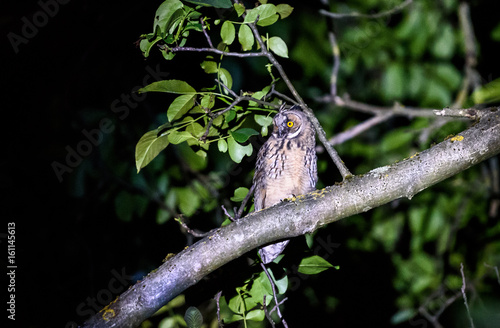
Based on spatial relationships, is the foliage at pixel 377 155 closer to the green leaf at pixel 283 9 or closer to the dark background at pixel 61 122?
the dark background at pixel 61 122

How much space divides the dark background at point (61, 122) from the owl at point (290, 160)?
0.70 meters

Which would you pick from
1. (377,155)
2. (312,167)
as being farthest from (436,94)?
(312,167)

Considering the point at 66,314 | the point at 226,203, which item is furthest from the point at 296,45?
the point at 66,314

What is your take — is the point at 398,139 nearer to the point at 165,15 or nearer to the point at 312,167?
the point at 312,167

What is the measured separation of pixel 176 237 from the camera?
9.53 ft

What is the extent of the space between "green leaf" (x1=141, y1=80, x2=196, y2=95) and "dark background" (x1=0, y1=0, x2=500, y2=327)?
3.36 feet

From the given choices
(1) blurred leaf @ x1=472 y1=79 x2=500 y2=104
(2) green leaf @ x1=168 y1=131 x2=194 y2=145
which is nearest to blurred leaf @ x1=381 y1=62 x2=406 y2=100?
(1) blurred leaf @ x1=472 y1=79 x2=500 y2=104

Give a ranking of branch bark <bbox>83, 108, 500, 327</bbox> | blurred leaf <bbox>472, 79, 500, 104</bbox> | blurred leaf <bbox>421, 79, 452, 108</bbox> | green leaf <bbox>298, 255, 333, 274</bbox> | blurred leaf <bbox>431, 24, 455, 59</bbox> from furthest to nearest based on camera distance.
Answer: blurred leaf <bbox>421, 79, 452, 108</bbox> → blurred leaf <bbox>431, 24, 455, 59</bbox> → blurred leaf <bbox>472, 79, 500, 104</bbox> → green leaf <bbox>298, 255, 333, 274</bbox> → branch bark <bbox>83, 108, 500, 327</bbox>

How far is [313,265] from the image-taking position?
61.1 inches

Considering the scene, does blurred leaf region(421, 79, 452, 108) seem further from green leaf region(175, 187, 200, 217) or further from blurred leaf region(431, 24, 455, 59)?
green leaf region(175, 187, 200, 217)

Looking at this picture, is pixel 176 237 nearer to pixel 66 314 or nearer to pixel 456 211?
pixel 66 314

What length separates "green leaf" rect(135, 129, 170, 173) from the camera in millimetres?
1310

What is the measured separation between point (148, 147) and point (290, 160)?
3.48ft

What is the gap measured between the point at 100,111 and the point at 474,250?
10.1 feet
